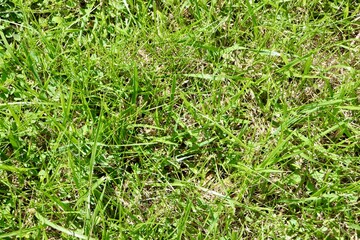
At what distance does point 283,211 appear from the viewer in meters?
2.72

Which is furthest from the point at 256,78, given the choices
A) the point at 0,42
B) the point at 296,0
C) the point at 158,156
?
the point at 0,42

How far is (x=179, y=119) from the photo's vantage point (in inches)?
109

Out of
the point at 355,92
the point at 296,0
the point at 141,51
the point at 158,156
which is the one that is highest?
the point at 296,0

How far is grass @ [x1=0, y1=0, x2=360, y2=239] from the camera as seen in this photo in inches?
104

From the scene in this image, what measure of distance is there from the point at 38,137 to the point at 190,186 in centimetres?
84

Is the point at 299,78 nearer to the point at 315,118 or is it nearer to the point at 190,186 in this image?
the point at 315,118

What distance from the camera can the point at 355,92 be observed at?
284 cm

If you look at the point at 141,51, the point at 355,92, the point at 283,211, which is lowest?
the point at 283,211

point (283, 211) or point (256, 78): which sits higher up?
point (256, 78)

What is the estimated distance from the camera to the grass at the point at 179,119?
104 inches

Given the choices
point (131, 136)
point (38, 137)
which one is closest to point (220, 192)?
point (131, 136)

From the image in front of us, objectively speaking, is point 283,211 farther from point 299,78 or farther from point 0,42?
point 0,42

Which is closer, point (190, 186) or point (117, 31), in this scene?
point (190, 186)

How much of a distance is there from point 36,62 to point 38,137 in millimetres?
409
